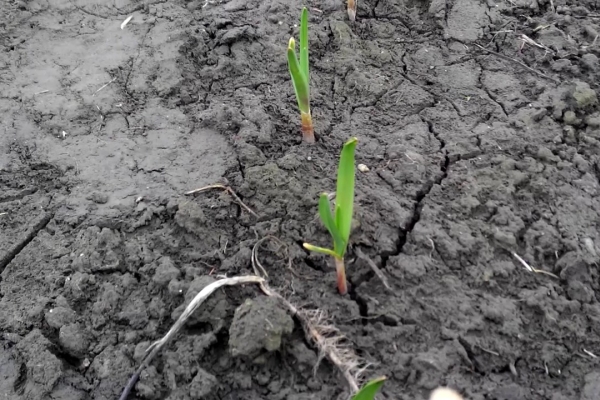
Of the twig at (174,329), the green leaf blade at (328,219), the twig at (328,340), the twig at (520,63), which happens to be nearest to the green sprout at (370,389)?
the twig at (328,340)

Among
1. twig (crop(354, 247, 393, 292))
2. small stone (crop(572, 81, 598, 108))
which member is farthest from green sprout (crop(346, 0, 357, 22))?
twig (crop(354, 247, 393, 292))

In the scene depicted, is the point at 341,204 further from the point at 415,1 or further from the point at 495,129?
the point at 415,1

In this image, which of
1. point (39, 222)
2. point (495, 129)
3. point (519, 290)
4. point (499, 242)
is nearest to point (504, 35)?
point (495, 129)

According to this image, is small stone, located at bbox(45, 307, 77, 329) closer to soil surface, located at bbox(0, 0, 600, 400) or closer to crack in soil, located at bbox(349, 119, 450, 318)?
soil surface, located at bbox(0, 0, 600, 400)

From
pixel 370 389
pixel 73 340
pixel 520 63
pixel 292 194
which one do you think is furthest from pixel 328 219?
pixel 520 63

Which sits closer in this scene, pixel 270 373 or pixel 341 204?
pixel 341 204

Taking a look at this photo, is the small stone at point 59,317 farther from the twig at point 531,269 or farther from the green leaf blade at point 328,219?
the twig at point 531,269

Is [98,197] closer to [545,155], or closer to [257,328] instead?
[257,328]
